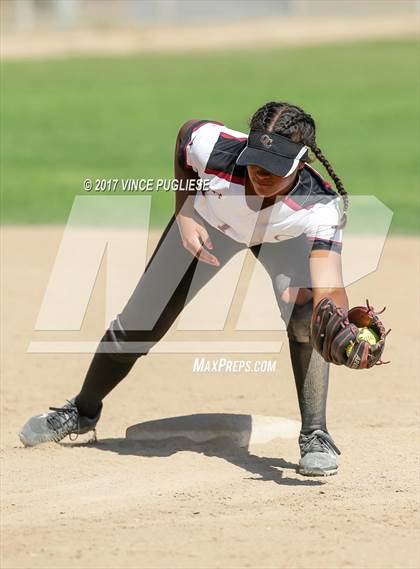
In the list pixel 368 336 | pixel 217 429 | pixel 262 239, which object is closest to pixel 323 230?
pixel 262 239

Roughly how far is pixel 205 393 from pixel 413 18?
3367cm

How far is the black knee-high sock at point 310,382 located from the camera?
5.60 m

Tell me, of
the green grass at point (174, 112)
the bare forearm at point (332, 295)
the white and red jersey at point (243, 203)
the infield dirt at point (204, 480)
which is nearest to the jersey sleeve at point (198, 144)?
the white and red jersey at point (243, 203)

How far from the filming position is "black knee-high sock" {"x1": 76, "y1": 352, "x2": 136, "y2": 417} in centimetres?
604

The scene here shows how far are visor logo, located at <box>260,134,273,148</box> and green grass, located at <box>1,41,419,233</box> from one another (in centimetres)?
579

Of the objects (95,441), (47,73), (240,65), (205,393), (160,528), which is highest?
(240,65)

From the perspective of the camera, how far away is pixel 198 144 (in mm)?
5664

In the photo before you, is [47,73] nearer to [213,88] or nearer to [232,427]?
[213,88]

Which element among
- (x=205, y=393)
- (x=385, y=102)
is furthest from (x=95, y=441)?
(x=385, y=102)

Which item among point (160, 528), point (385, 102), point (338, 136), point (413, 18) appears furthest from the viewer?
point (413, 18)

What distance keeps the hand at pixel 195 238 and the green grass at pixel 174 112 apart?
17.9 ft

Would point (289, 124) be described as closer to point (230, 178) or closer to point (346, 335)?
point (230, 178)

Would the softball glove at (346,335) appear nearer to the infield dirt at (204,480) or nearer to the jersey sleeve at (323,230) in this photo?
the jersey sleeve at (323,230)

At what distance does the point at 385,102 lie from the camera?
76.6ft
